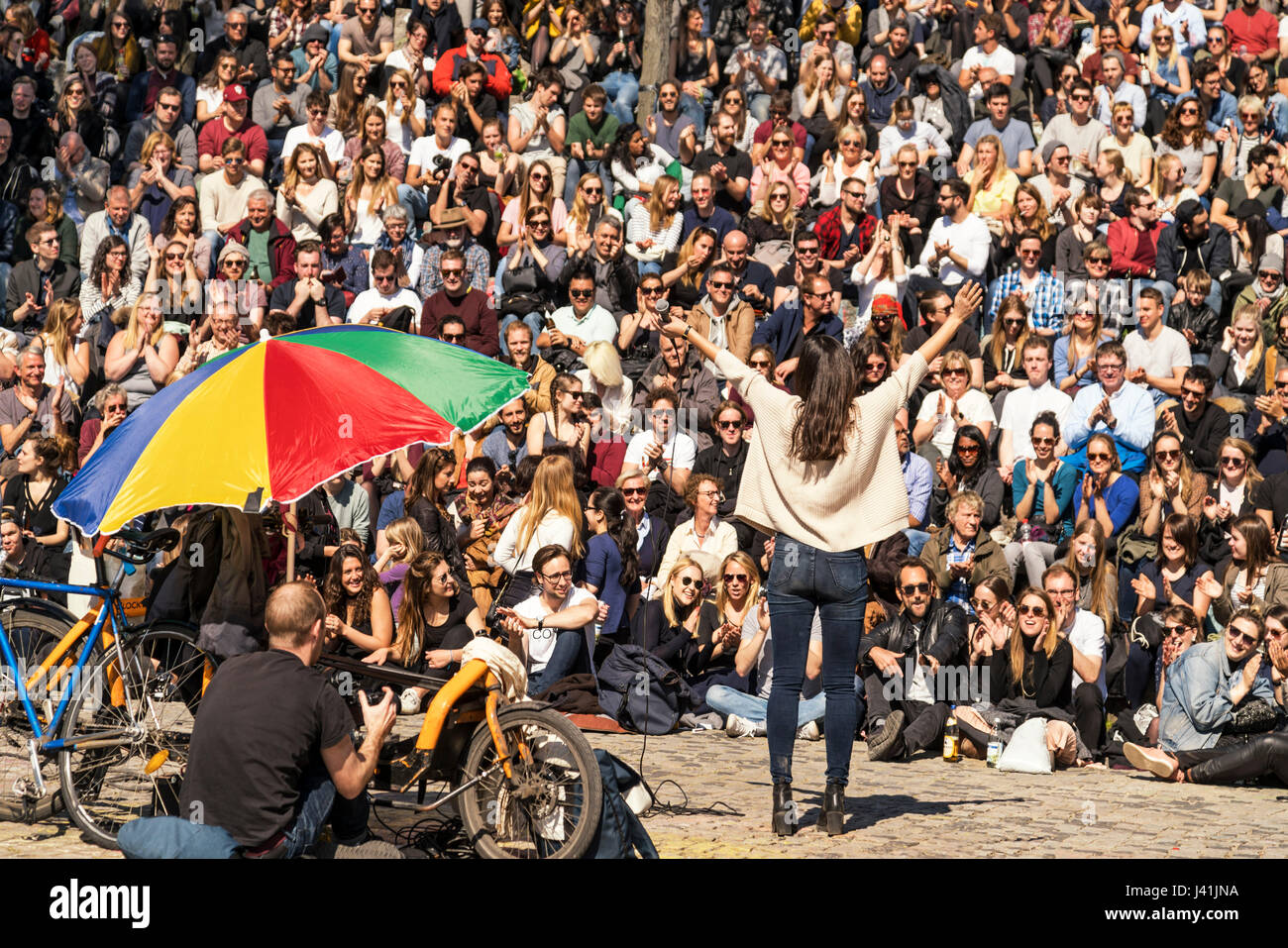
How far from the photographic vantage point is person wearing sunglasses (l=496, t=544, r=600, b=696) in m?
11.3

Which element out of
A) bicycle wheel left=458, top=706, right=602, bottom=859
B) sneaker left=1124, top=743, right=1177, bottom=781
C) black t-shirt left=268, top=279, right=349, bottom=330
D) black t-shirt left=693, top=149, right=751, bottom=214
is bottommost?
sneaker left=1124, top=743, right=1177, bottom=781

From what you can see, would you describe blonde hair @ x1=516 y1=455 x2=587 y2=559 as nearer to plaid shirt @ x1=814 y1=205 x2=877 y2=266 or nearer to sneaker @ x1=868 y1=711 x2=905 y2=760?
sneaker @ x1=868 y1=711 x2=905 y2=760

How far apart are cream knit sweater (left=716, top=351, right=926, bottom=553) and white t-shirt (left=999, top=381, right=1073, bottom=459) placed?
19.5ft

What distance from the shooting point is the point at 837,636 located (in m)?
7.72

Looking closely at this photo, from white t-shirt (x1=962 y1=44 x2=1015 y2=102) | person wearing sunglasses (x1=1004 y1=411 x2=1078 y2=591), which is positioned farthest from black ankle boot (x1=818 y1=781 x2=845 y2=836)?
white t-shirt (x1=962 y1=44 x2=1015 y2=102)

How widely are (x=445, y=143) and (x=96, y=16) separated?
227 inches

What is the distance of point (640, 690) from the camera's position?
1131 cm

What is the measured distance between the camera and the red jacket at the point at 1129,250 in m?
15.4

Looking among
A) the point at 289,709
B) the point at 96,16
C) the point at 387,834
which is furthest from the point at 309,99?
the point at 289,709

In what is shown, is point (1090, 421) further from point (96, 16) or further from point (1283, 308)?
point (96, 16)

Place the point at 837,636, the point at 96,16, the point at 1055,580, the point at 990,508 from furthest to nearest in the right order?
the point at 96,16, the point at 990,508, the point at 1055,580, the point at 837,636

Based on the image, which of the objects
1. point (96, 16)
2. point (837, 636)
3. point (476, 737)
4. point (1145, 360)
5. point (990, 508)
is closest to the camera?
point (476, 737)

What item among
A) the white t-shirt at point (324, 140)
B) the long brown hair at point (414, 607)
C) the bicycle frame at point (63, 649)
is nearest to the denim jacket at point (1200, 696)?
the long brown hair at point (414, 607)

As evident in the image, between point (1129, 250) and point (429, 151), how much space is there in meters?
6.74
